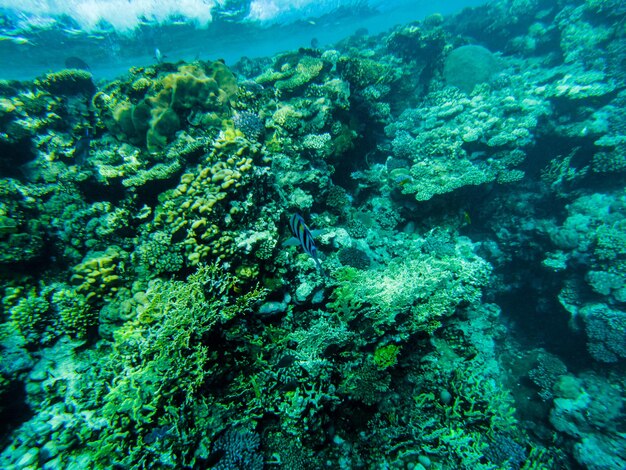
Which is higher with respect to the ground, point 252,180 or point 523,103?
point 523,103

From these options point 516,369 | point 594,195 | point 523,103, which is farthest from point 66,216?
point 523,103

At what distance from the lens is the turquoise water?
3484 mm

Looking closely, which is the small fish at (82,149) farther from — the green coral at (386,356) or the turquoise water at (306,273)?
the green coral at (386,356)

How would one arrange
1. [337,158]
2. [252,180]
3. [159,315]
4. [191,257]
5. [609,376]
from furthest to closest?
[337,158]
[609,376]
[252,180]
[191,257]
[159,315]

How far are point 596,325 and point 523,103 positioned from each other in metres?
8.24

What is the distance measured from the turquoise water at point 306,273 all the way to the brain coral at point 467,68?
271 cm

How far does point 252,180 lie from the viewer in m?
4.62

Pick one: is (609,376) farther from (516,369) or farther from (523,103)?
(523,103)

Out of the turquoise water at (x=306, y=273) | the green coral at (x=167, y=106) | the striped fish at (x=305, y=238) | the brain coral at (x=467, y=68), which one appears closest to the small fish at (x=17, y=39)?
the turquoise water at (x=306, y=273)

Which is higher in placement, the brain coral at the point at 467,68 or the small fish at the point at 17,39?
the small fish at the point at 17,39

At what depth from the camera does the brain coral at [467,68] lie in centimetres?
1285

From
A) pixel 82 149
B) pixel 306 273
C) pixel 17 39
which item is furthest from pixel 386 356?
pixel 17 39

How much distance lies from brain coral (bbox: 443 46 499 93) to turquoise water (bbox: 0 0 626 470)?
8.89 ft

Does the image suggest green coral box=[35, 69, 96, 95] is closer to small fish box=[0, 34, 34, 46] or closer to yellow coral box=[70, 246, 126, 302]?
yellow coral box=[70, 246, 126, 302]
